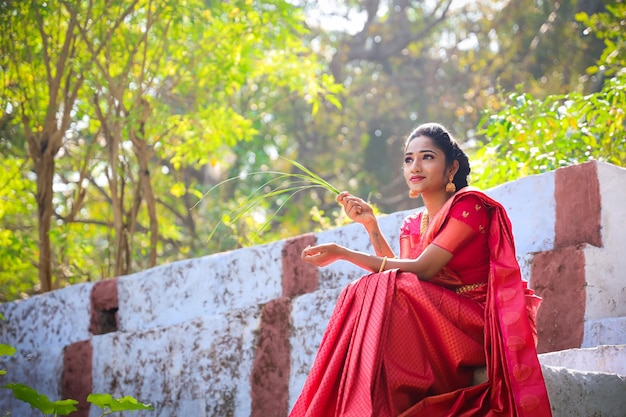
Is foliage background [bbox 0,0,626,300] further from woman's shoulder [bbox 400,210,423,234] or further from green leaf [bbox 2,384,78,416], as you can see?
green leaf [bbox 2,384,78,416]

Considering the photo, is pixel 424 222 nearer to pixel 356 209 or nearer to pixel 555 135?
pixel 356 209

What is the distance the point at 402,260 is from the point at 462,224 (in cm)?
24

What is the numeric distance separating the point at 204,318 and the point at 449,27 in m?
10.7

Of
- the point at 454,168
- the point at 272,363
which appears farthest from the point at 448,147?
the point at 272,363

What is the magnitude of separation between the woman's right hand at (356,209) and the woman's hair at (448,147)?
332 millimetres

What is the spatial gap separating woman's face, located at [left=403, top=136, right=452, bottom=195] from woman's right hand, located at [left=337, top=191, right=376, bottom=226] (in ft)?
0.75

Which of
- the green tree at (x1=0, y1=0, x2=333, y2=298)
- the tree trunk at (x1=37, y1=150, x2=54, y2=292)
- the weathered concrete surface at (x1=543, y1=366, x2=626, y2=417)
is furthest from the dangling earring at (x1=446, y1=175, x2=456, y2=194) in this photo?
the tree trunk at (x1=37, y1=150, x2=54, y2=292)

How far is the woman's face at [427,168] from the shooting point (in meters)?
3.23

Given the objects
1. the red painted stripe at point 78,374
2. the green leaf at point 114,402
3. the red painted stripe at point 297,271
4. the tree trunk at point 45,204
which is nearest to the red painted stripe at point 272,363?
the red painted stripe at point 297,271

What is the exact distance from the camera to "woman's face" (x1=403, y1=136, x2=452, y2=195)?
3234 mm

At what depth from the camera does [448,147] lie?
3260 millimetres

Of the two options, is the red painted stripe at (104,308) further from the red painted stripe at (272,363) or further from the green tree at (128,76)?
the red painted stripe at (272,363)

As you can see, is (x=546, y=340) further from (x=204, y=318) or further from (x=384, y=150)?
(x=384, y=150)

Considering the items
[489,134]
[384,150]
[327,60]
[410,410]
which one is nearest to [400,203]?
[384,150]
